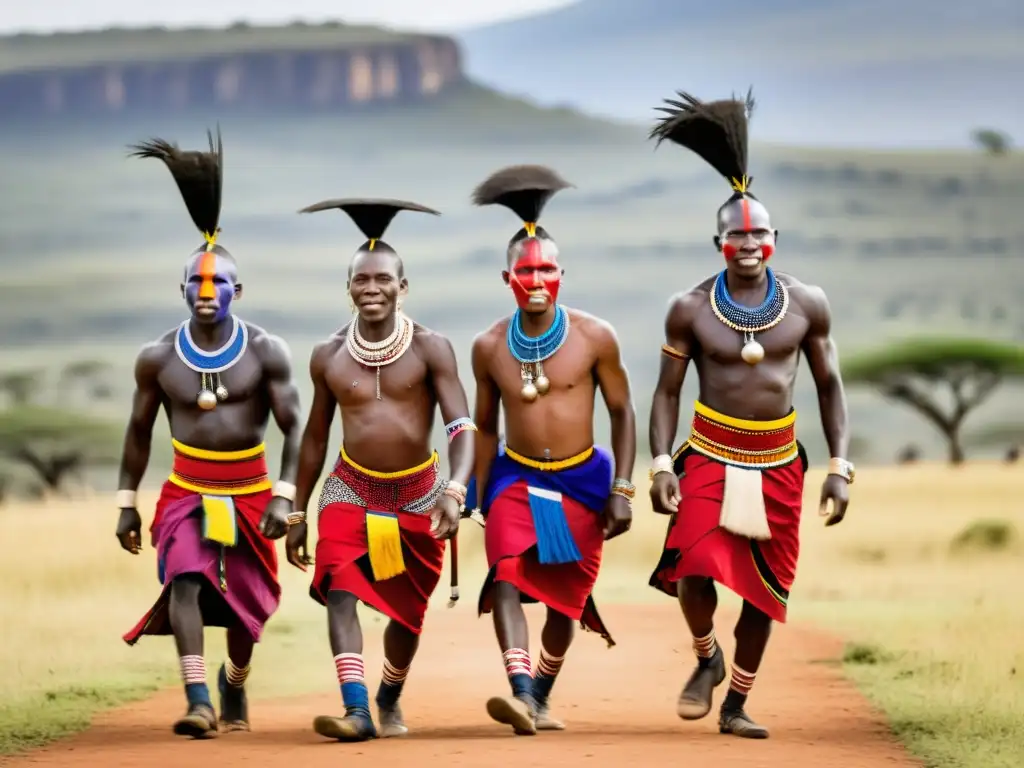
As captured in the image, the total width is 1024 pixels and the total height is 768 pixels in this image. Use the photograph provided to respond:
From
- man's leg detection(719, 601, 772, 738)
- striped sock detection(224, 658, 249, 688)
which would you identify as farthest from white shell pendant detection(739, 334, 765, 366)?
striped sock detection(224, 658, 249, 688)

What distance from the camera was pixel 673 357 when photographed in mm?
10562

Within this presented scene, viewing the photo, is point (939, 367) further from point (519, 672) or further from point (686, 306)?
point (519, 672)

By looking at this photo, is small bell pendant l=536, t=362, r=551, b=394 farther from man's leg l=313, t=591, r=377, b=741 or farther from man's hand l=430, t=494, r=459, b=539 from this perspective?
man's leg l=313, t=591, r=377, b=741

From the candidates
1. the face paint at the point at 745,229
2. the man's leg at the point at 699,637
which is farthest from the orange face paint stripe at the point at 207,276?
the man's leg at the point at 699,637

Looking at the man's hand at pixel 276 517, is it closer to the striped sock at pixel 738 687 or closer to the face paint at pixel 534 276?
the face paint at pixel 534 276

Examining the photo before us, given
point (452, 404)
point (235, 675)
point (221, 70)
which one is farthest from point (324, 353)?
point (221, 70)

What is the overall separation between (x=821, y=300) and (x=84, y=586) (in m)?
11.1

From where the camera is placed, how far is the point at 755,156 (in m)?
95.7

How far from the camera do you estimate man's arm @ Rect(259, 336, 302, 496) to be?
10.7 metres

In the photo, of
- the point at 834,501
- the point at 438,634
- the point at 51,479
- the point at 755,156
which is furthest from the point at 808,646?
the point at 755,156

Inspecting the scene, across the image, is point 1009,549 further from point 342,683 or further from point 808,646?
point 342,683

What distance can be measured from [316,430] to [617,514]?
1.50 metres

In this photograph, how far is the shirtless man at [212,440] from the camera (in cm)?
1067

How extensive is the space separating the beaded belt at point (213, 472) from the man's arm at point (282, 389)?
20cm
